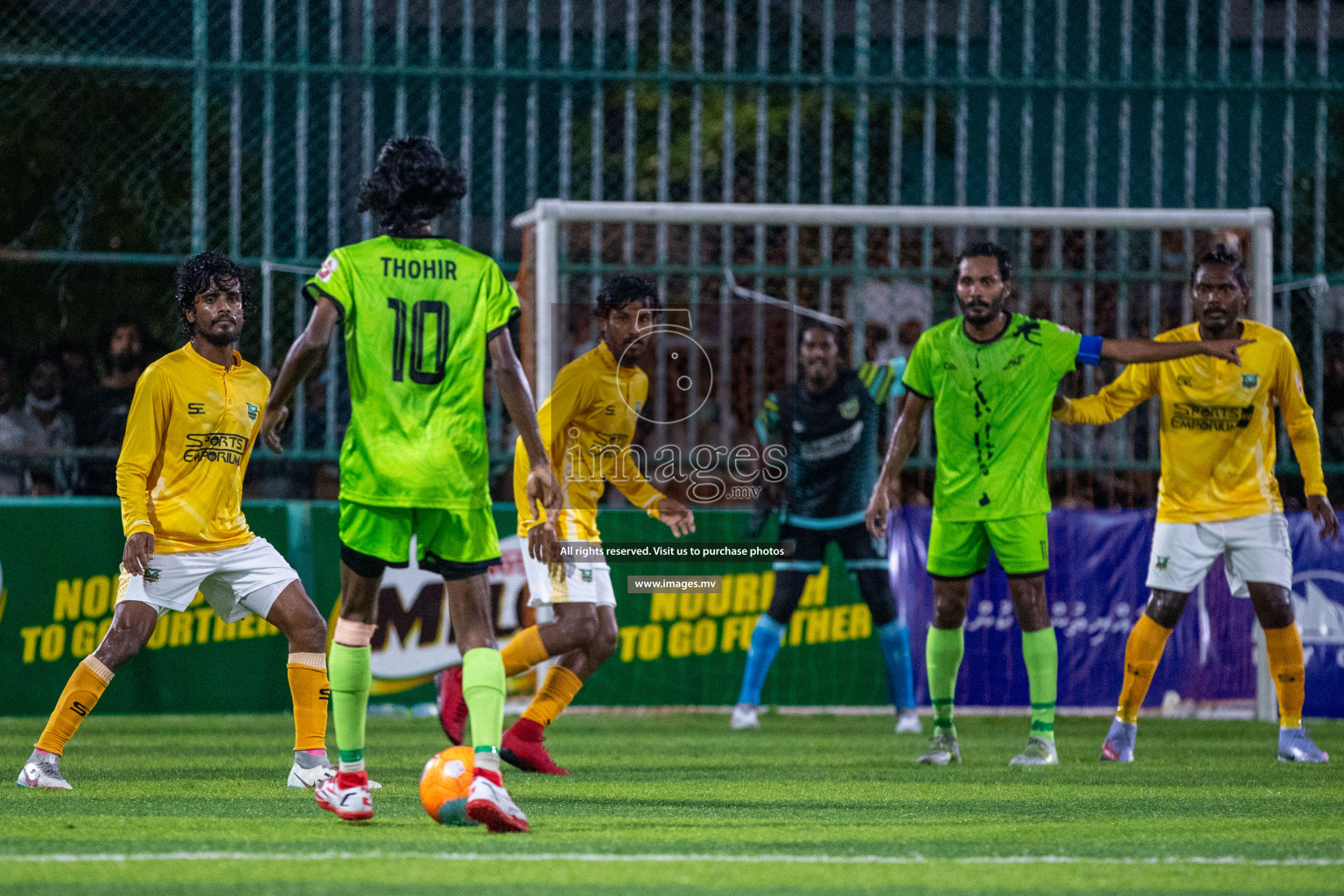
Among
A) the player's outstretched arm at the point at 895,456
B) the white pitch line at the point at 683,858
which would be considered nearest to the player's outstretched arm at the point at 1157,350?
the player's outstretched arm at the point at 895,456

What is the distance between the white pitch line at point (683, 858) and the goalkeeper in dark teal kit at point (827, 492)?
5.01 metres

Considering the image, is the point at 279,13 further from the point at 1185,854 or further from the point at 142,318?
the point at 1185,854

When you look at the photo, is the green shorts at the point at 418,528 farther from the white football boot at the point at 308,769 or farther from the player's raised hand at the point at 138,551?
the white football boot at the point at 308,769

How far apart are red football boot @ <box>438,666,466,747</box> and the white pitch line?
9.69ft

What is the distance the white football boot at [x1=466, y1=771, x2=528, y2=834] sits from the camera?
5074mm

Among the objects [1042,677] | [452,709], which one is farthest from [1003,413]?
[452,709]

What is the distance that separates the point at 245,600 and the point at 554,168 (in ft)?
20.6

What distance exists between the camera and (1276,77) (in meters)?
11.7

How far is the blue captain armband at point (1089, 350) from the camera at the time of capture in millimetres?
7609

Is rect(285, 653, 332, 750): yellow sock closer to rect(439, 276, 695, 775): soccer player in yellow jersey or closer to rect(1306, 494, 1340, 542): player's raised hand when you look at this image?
rect(439, 276, 695, 775): soccer player in yellow jersey

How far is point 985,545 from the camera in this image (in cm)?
782

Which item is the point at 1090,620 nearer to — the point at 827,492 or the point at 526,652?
the point at 827,492

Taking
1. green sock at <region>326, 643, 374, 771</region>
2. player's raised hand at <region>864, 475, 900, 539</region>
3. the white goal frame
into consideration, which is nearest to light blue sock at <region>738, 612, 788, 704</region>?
the white goal frame

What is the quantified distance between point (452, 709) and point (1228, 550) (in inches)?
136
